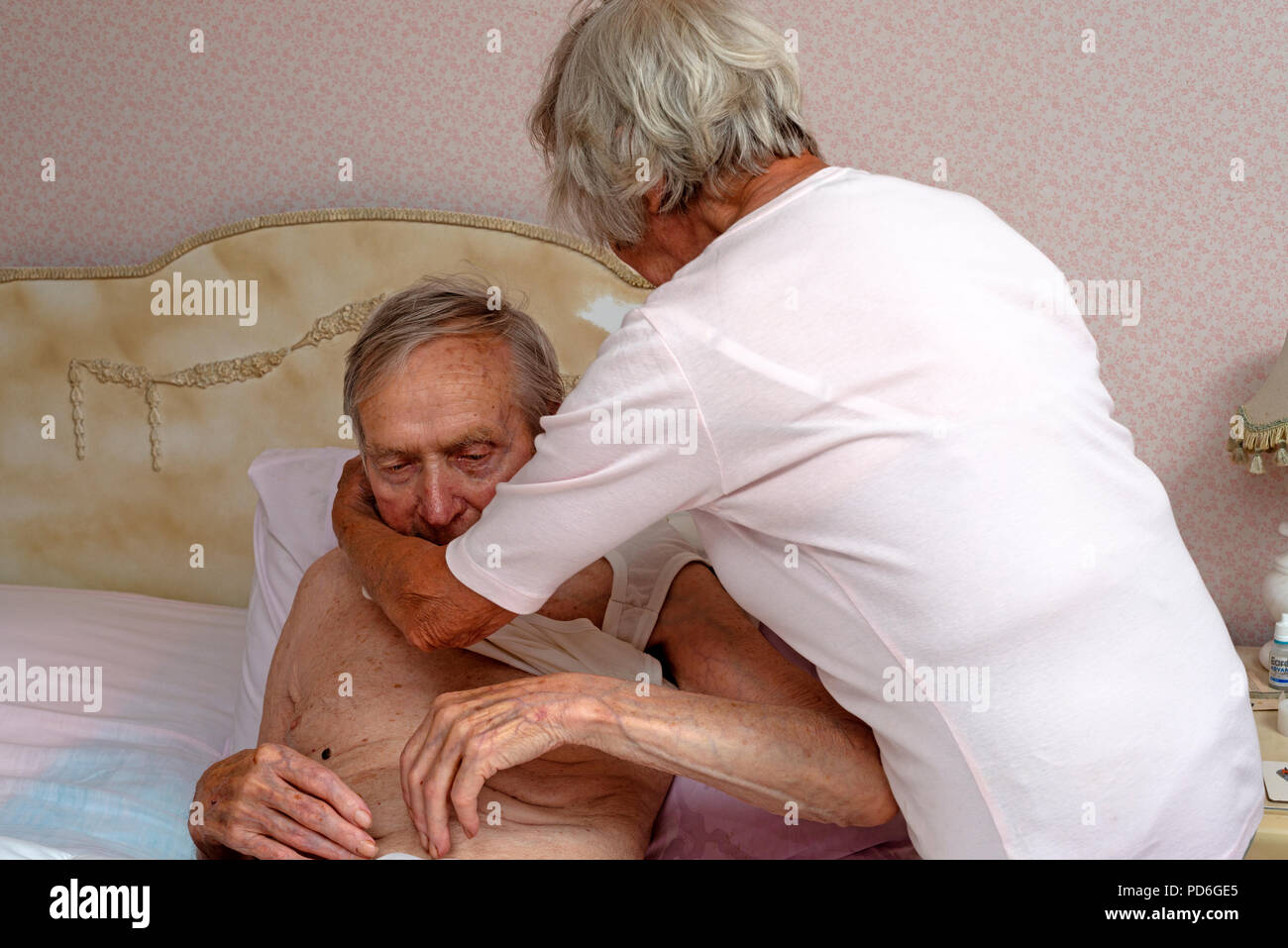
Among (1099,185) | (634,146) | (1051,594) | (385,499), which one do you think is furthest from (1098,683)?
(1099,185)

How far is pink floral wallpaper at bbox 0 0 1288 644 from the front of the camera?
2174 mm

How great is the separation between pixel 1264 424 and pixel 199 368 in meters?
2.04

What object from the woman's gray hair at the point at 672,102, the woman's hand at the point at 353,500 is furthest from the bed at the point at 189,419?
the woman's gray hair at the point at 672,102

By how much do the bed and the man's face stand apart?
0.50 meters

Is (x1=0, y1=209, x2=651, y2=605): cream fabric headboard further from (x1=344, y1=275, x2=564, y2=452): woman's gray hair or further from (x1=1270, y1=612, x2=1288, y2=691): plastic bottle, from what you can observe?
(x1=1270, y1=612, x2=1288, y2=691): plastic bottle

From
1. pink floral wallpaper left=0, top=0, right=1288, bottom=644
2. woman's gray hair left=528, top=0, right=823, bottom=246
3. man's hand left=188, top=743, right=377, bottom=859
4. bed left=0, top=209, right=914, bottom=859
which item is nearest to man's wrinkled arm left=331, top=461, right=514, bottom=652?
man's hand left=188, top=743, right=377, bottom=859

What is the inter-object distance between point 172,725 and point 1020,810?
140cm

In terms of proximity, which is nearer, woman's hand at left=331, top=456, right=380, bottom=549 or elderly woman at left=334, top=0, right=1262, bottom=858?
elderly woman at left=334, top=0, right=1262, bottom=858

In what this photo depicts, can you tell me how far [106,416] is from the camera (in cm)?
252

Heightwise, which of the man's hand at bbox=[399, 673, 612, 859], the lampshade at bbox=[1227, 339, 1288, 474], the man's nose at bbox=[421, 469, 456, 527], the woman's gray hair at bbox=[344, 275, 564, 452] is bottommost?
the man's hand at bbox=[399, 673, 612, 859]

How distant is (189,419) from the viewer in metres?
2.48

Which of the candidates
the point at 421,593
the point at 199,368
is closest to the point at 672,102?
the point at 421,593

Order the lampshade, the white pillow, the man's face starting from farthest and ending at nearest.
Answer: the lampshade
the white pillow
the man's face
